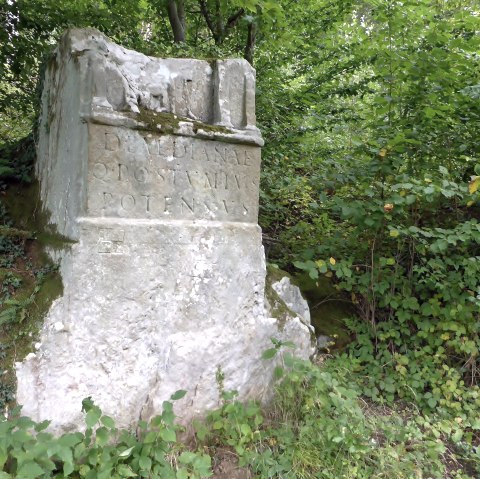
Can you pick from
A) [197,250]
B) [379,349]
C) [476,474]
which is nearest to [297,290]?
[379,349]

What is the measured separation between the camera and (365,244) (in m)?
3.64

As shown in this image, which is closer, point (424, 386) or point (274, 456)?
point (274, 456)

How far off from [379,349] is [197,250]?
71.3 inches

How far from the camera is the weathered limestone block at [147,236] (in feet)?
7.77

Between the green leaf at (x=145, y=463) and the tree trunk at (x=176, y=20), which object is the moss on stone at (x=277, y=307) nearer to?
the green leaf at (x=145, y=463)

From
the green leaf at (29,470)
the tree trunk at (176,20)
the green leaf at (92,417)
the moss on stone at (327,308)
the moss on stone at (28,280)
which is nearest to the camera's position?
the green leaf at (29,470)

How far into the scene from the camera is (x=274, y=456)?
100 inches

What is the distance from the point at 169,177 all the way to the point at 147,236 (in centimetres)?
40

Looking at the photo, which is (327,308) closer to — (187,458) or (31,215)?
(187,458)

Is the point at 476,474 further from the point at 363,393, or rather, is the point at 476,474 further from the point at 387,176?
the point at 387,176

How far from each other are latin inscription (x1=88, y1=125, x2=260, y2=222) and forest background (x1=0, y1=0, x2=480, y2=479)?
66 centimetres

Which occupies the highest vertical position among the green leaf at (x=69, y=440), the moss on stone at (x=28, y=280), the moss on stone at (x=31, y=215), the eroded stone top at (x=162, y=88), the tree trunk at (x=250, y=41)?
the tree trunk at (x=250, y=41)

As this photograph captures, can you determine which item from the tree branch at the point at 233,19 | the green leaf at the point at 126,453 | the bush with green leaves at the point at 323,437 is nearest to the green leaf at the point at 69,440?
the green leaf at the point at 126,453

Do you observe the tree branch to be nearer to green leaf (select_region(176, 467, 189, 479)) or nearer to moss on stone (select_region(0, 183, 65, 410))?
moss on stone (select_region(0, 183, 65, 410))
